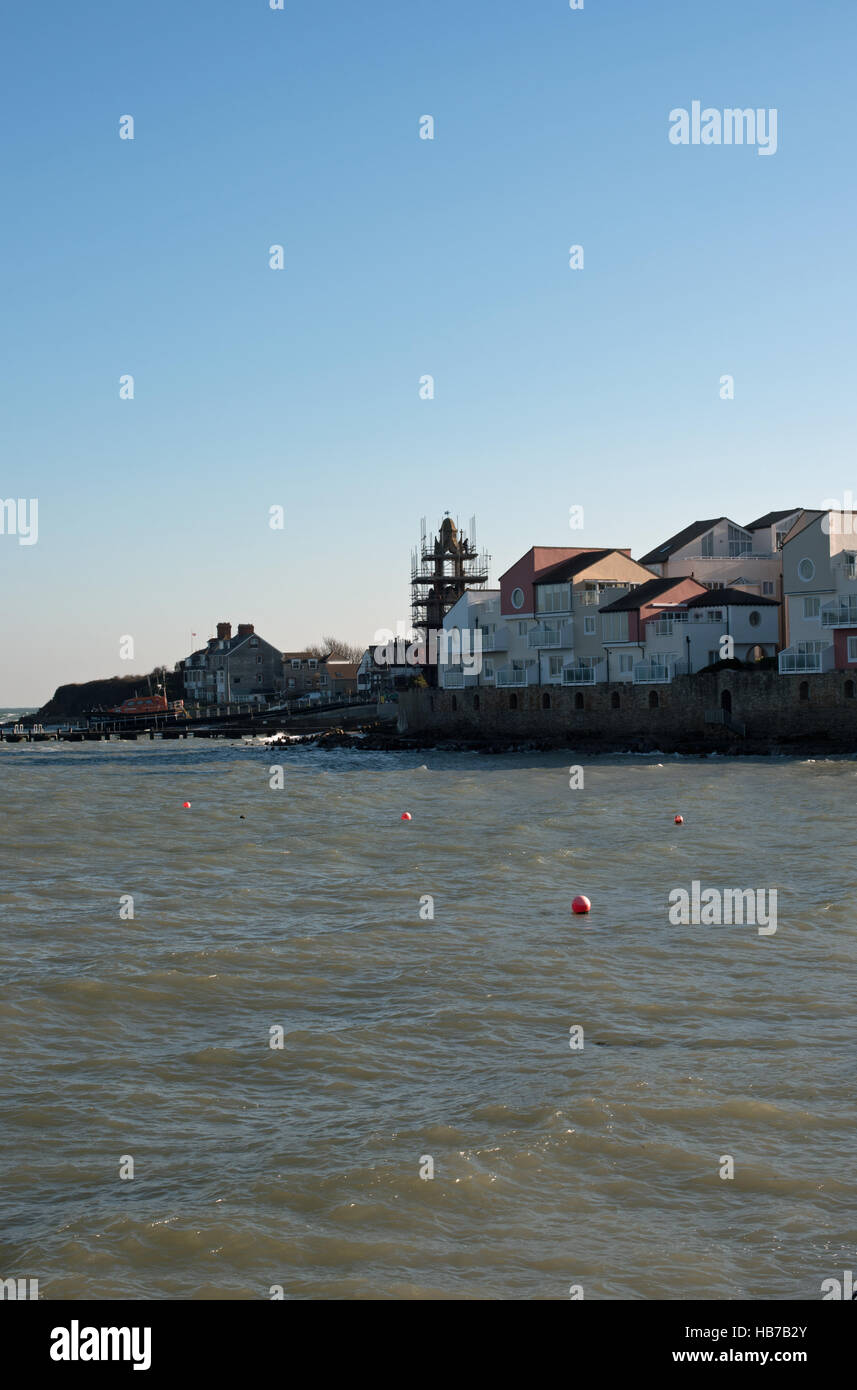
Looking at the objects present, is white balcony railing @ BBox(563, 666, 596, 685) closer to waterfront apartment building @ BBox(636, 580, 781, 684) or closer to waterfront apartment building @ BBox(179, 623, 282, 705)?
waterfront apartment building @ BBox(636, 580, 781, 684)

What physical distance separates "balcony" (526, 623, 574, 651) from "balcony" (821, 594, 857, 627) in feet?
59.5

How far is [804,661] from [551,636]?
19.2m

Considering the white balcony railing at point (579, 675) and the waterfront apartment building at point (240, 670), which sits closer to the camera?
the white balcony railing at point (579, 675)

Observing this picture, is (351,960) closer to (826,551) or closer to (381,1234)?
(381,1234)

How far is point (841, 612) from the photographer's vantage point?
2304 inches

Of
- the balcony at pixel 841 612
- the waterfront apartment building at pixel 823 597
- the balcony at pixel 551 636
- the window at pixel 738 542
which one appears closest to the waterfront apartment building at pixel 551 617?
the balcony at pixel 551 636

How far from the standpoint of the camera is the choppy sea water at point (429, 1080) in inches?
366

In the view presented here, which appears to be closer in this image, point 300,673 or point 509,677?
point 509,677

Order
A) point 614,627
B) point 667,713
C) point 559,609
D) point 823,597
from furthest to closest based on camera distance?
point 559,609 → point 614,627 → point 667,713 → point 823,597

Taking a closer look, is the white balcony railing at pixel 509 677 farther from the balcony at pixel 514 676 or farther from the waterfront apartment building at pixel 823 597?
the waterfront apartment building at pixel 823 597

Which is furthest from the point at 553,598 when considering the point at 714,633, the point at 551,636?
the point at 714,633

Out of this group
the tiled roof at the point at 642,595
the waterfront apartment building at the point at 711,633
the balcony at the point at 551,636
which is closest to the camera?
the waterfront apartment building at the point at 711,633

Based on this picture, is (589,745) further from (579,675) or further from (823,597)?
(823,597)

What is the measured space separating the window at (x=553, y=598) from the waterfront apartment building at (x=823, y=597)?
1585cm
